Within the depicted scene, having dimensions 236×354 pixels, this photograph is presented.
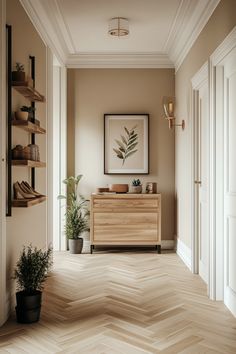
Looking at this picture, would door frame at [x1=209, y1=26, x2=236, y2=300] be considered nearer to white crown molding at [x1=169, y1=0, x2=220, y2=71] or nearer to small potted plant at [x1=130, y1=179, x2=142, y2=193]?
white crown molding at [x1=169, y1=0, x2=220, y2=71]

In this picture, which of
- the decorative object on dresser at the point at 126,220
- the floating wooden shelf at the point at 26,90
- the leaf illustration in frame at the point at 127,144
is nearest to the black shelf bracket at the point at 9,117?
the floating wooden shelf at the point at 26,90

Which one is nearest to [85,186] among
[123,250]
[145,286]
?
[123,250]

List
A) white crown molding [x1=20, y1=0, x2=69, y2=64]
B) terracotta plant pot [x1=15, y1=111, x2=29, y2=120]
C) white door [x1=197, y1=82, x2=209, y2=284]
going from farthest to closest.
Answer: white door [x1=197, y1=82, x2=209, y2=284]
white crown molding [x1=20, y1=0, x2=69, y2=64]
terracotta plant pot [x1=15, y1=111, x2=29, y2=120]

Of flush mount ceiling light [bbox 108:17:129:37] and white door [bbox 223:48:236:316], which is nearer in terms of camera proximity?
white door [bbox 223:48:236:316]

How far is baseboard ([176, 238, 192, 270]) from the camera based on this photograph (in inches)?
202

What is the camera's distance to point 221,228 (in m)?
3.73

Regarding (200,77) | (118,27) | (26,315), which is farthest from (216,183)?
(118,27)

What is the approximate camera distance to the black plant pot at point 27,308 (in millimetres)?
3236

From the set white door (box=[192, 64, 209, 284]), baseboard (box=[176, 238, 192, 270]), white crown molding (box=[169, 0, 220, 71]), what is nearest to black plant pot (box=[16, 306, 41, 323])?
white door (box=[192, 64, 209, 284])

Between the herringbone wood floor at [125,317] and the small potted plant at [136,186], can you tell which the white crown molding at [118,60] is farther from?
the herringbone wood floor at [125,317]

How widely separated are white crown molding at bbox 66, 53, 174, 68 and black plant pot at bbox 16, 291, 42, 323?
3941 millimetres

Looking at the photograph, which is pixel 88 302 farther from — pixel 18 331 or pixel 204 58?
pixel 204 58

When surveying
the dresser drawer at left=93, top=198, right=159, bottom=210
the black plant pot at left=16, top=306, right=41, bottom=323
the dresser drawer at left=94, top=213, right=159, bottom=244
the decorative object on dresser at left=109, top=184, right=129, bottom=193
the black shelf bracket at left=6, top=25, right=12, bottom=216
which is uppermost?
the black shelf bracket at left=6, top=25, right=12, bottom=216

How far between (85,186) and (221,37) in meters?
3.36
